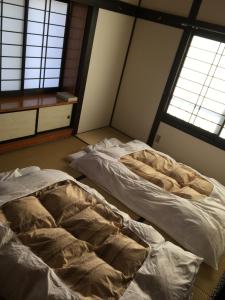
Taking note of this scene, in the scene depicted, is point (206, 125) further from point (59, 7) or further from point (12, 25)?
point (12, 25)

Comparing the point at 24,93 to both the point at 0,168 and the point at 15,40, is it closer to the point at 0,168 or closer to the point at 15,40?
the point at 15,40

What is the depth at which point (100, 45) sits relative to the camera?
440cm

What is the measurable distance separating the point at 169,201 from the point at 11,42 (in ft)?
9.32

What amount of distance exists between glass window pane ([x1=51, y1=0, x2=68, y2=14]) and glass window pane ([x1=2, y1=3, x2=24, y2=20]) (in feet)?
1.71

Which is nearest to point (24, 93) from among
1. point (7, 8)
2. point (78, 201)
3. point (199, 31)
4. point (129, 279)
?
point (7, 8)

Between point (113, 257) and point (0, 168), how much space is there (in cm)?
205

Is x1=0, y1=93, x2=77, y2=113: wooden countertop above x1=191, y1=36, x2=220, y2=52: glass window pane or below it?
below

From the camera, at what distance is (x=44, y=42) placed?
4.05 meters

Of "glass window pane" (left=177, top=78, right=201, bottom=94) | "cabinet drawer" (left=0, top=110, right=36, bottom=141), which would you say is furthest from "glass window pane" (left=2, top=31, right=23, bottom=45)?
"glass window pane" (left=177, top=78, right=201, bottom=94)

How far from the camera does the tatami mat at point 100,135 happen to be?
4.76 m

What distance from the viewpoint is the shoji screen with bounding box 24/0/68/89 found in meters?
3.79

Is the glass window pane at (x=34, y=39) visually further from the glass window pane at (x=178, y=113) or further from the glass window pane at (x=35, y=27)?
the glass window pane at (x=178, y=113)

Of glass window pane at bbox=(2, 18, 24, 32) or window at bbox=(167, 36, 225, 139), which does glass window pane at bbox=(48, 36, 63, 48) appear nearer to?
glass window pane at bbox=(2, 18, 24, 32)

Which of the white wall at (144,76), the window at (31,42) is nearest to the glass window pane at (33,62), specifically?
the window at (31,42)
